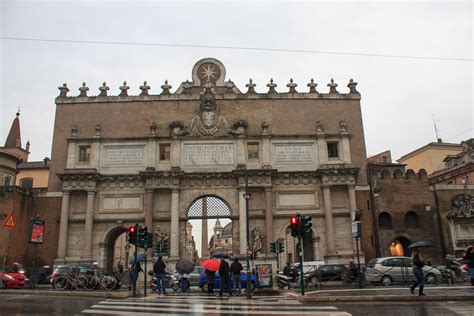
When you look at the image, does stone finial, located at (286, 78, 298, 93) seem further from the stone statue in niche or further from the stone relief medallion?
the stone statue in niche

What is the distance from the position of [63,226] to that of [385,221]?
23704 millimetres

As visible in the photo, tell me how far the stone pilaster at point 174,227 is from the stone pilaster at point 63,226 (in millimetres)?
7453

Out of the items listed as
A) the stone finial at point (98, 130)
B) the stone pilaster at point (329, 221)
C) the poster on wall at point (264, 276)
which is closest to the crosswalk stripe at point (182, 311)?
the poster on wall at point (264, 276)

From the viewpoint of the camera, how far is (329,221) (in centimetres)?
3117

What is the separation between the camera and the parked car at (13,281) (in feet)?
76.6

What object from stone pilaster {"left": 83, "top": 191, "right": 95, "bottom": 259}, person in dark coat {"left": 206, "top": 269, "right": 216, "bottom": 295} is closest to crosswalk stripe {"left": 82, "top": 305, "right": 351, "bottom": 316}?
person in dark coat {"left": 206, "top": 269, "right": 216, "bottom": 295}

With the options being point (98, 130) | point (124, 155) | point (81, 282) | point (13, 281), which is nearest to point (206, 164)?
point (124, 155)

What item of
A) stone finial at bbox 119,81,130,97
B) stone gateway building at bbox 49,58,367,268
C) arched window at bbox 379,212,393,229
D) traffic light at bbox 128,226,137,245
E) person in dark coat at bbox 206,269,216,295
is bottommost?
person in dark coat at bbox 206,269,216,295

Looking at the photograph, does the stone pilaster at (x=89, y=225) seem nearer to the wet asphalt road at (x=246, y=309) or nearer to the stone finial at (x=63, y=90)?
the stone finial at (x=63, y=90)

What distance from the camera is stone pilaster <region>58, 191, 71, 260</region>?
30420 millimetres

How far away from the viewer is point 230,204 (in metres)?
31.9

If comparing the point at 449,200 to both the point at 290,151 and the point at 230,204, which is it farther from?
the point at 230,204

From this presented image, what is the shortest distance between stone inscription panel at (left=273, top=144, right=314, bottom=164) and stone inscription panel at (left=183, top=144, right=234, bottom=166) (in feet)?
11.3

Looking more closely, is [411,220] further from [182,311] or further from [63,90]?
[63,90]
